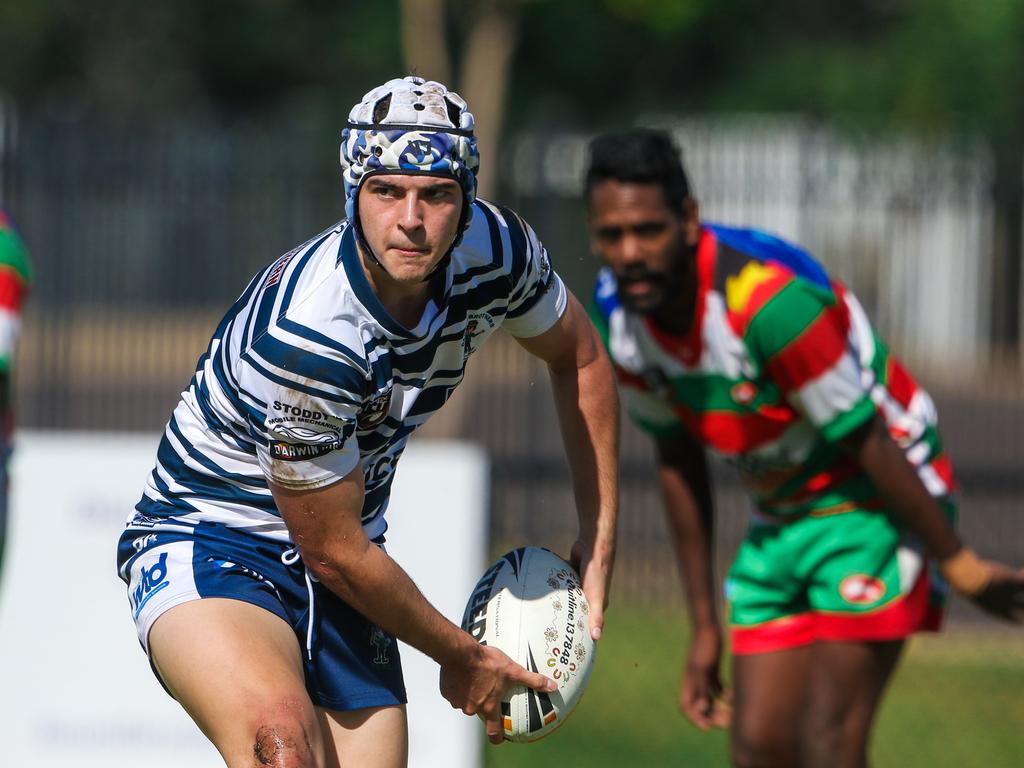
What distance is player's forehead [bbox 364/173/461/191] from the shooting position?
135 inches

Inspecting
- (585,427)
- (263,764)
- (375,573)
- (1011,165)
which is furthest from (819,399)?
(1011,165)

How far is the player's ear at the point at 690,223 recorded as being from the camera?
5.04 m

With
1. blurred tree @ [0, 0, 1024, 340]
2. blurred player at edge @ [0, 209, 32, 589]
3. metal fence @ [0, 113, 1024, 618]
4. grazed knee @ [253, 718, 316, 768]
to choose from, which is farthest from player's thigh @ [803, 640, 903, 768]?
blurred tree @ [0, 0, 1024, 340]

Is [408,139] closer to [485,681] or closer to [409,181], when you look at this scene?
[409,181]

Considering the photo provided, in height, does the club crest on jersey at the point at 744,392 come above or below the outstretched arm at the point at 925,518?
above

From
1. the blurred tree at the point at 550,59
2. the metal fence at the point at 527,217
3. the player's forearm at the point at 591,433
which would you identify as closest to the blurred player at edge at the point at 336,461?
the player's forearm at the point at 591,433

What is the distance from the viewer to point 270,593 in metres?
3.79

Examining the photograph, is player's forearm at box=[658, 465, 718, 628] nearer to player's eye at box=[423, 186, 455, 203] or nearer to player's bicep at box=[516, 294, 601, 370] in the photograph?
player's bicep at box=[516, 294, 601, 370]

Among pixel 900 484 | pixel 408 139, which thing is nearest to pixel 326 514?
pixel 408 139

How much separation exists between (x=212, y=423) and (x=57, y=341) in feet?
28.6

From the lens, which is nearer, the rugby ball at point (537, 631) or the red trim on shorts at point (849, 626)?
the rugby ball at point (537, 631)

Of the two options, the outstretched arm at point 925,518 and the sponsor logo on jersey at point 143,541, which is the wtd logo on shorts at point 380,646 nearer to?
the sponsor logo on jersey at point 143,541

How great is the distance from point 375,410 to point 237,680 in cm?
68

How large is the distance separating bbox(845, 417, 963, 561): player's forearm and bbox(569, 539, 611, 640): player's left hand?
3.71 feet
